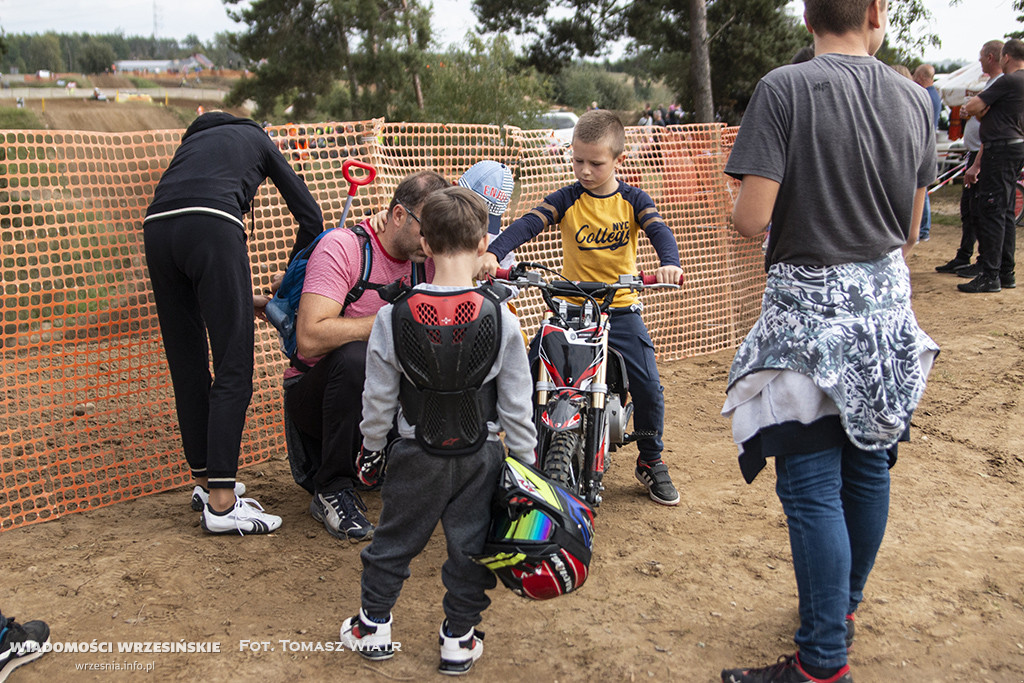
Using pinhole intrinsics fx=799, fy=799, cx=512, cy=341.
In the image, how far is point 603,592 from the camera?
11.0 feet

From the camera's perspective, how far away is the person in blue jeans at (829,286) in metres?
2.36

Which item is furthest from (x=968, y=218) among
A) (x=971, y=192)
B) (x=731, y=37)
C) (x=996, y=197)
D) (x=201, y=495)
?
(x=731, y=37)

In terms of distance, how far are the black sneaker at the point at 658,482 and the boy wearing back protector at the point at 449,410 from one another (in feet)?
5.45

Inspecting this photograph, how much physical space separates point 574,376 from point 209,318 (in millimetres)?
1667

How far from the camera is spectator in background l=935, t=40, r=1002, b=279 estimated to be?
27.5 ft

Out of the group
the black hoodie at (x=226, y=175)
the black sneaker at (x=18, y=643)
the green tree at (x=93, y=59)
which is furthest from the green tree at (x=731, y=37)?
the green tree at (x=93, y=59)

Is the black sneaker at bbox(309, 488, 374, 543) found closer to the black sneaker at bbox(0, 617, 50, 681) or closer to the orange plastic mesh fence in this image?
the orange plastic mesh fence

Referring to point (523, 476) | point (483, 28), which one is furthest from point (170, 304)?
point (483, 28)

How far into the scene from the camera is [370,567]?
2758 millimetres

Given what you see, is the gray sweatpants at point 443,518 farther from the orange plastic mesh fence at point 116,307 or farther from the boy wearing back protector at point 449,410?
the orange plastic mesh fence at point 116,307

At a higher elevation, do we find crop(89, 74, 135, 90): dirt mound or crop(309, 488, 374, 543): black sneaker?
crop(89, 74, 135, 90): dirt mound

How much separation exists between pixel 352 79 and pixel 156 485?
83.2 feet

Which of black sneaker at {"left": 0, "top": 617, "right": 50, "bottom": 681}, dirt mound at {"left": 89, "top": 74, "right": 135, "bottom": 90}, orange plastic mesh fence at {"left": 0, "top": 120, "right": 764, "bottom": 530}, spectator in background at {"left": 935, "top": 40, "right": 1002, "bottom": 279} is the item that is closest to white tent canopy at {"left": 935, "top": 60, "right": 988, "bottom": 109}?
spectator in background at {"left": 935, "top": 40, "right": 1002, "bottom": 279}

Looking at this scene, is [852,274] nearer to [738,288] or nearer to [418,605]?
[418,605]
